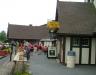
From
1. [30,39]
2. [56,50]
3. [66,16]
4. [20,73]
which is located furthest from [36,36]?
[20,73]

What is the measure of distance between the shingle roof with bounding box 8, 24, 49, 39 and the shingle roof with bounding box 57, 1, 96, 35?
192 ft

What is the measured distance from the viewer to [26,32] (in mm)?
96938

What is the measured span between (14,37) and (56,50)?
2155 inches

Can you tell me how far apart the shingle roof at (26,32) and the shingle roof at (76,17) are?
192ft

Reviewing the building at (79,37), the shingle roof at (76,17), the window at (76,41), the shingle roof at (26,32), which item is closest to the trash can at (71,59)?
the building at (79,37)

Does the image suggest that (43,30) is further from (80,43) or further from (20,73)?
(20,73)

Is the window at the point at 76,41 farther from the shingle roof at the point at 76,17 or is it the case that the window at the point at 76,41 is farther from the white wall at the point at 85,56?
the shingle roof at the point at 76,17

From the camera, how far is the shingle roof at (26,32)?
93481 mm

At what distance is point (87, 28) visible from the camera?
2994 cm

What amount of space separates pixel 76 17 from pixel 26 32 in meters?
65.3

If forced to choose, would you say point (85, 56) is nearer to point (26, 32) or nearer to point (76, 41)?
point (76, 41)

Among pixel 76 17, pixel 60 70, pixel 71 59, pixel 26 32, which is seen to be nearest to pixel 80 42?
pixel 71 59

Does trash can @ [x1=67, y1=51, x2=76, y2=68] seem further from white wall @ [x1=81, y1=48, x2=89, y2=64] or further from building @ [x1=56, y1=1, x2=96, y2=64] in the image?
white wall @ [x1=81, y1=48, x2=89, y2=64]

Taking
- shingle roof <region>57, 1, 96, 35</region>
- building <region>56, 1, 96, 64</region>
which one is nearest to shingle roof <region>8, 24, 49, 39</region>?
shingle roof <region>57, 1, 96, 35</region>
